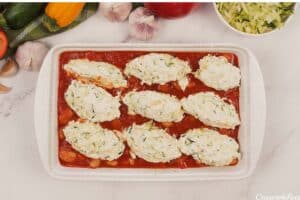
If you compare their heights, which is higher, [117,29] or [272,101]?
[117,29]

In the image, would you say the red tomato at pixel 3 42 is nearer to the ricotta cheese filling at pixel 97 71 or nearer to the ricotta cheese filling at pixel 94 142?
the ricotta cheese filling at pixel 97 71

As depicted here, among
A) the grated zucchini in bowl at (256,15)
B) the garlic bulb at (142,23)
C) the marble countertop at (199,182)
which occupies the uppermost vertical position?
the grated zucchini in bowl at (256,15)

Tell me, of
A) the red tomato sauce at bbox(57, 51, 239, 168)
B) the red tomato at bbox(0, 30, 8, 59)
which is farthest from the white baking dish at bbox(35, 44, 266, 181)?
the red tomato at bbox(0, 30, 8, 59)

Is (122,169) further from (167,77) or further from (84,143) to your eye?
(167,77)

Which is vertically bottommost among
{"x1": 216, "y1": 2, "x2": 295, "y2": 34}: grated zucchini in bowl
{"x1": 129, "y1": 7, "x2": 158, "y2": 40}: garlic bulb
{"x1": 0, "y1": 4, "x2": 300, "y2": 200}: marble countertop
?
{"x1": 0, "y1": 4, "x2": 300, "y2": 200}: marble countertop

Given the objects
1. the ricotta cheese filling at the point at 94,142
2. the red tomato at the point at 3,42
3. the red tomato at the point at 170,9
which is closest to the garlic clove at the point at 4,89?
the red tomato at the point at 3,42

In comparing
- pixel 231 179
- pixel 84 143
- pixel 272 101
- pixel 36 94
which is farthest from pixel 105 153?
pixel 272 101

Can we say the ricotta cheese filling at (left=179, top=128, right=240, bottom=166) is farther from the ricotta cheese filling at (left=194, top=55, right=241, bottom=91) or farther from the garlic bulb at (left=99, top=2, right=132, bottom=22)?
the garlic bulb at (left=99, top=2, right=132, bottom=22)
